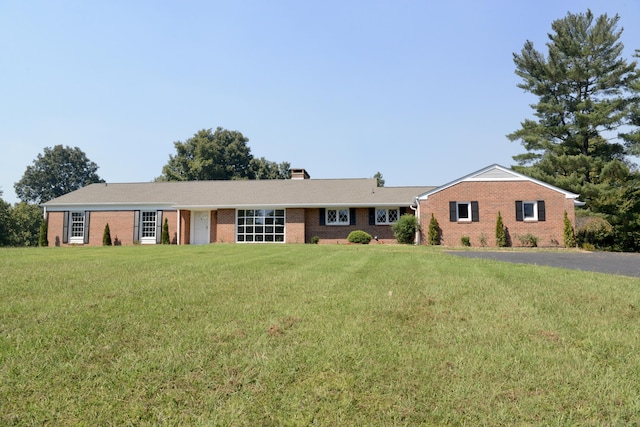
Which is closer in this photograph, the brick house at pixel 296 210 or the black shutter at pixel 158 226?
the brick house at pixel 296 210

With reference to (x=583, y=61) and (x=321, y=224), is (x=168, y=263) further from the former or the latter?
(x=583, y=61)

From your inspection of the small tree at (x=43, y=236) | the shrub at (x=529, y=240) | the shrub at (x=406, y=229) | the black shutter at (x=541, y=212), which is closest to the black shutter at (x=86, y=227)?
the small tree at (x=43, y=236)

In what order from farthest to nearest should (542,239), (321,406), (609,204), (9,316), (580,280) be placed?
(609,204) < (542,239) < (580,280) < (9,316) < (321,406)

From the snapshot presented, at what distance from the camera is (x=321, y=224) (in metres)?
24.5

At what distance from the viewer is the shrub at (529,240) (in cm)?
2055

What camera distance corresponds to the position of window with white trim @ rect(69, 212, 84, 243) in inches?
1032

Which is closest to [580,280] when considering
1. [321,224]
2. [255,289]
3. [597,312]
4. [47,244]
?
[597,312]

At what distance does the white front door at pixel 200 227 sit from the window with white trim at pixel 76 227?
7418 millimetres

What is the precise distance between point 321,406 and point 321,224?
21642 millimetres

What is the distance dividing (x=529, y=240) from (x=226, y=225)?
57.4 ft

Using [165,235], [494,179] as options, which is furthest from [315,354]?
[165,235]

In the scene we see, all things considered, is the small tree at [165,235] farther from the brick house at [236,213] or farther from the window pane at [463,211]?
the window pane at [463,211]

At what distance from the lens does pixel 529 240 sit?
67.6ft

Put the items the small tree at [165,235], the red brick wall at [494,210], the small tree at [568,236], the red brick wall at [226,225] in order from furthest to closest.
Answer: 1. the red brick wall at [226,225]
2. the small tree at [165,235]
3. the red brick wall at [494,210]
4. the small tree at [568,236]
